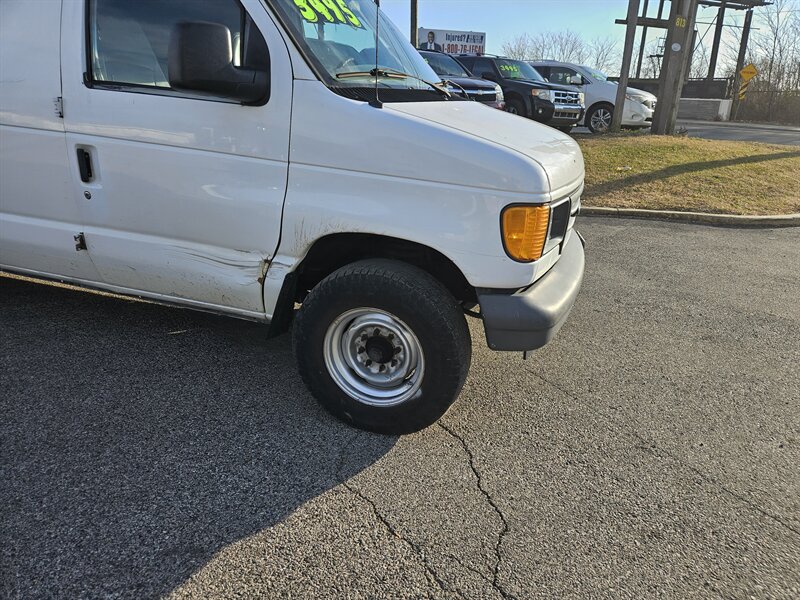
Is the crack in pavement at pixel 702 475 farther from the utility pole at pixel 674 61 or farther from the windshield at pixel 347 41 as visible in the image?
the utility pole at pixel 674 61

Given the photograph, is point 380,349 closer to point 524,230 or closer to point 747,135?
point 524,230

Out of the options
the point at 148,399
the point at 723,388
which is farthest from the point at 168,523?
the point at 723,388

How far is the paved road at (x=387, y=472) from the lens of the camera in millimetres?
2115

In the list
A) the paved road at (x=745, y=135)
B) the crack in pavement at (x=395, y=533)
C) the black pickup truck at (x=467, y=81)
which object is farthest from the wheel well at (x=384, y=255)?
the paved road at (x=745, y=135)

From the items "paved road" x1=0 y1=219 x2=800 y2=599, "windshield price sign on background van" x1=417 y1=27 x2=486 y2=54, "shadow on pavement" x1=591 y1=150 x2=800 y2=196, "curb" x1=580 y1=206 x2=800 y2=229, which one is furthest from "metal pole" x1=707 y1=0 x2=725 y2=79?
"paved road" x1=0 y1=219 x2=800 y2=599

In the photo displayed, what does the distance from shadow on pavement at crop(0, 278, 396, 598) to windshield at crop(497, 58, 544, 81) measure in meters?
12.2

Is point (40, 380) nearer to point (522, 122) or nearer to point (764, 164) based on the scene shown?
point (522, 122)

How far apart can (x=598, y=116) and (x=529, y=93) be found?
3.70 meters

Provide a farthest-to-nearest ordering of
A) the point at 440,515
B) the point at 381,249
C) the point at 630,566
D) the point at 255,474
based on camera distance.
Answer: the point at 381,249 → the point at 255,474 → the point at 440,515 → the point at 630,566

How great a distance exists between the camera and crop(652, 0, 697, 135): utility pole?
12859 mm

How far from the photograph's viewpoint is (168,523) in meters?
2.29

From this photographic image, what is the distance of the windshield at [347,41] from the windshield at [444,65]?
952 centimetres

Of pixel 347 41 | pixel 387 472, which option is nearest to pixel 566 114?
pixel 347 41

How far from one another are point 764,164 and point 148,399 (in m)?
11.5
